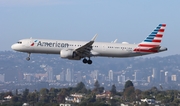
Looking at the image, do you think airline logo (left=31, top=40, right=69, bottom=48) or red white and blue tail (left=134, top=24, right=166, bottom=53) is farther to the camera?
red white and blue tail (left=134, top=24, right=166, bottom=53)

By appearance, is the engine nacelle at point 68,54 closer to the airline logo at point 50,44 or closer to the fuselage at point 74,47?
the fuselage at point 74,47

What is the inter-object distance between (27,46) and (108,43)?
13.6 m

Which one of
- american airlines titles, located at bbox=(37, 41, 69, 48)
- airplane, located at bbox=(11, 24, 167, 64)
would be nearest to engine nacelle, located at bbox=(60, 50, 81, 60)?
airplane, located at bbox=(11, 24, 167, 64)

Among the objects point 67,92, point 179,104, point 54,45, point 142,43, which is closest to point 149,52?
point 142,43

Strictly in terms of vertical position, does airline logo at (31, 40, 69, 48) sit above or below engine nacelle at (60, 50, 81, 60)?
above

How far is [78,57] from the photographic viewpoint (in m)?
86.1

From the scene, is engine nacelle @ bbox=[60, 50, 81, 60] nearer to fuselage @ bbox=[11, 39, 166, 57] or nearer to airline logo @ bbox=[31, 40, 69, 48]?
fuselage @ bbox=[11, 39, 166, 57]

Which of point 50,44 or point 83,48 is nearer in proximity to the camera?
point 83,48

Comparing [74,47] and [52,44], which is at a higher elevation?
[52,44]

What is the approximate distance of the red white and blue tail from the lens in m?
85.4

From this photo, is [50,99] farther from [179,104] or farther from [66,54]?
[66,54]

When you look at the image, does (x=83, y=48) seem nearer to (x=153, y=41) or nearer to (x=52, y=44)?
(x=52, y=44)

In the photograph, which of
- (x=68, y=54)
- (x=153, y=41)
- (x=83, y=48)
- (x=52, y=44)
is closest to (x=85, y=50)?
(x=83, y=48)

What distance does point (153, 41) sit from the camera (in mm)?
88125
